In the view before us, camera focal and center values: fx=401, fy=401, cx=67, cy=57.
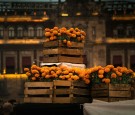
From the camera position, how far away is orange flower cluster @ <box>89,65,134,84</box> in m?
7.29

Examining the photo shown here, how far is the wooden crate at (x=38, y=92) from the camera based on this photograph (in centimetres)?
757

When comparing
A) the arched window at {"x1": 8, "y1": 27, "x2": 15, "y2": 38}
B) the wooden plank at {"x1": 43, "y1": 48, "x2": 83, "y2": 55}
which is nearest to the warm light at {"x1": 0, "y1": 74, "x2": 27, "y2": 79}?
the arched window at {"x1": 8, "y1": 27, "x2": 15, "y2": 38}

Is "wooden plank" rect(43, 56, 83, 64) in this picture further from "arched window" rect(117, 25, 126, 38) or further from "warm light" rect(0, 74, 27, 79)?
"arched window" rect(117, 25, 126, 38)

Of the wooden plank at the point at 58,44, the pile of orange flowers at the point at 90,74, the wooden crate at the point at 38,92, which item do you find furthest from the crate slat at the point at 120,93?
the wooden plank at the point at 58,44

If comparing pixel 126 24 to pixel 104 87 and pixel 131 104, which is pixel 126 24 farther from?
pixel 131 104

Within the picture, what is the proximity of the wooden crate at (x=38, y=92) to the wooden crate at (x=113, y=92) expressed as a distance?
946mm

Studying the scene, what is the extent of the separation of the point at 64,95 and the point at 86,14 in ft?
124

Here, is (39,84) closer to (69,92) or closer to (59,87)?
(59,87)

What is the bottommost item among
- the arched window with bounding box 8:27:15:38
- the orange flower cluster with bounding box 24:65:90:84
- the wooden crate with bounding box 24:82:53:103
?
the wooden crate with bounding box 24:82:53:103

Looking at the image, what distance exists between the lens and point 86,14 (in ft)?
148

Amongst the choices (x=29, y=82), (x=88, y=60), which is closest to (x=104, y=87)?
(x=29, y=82)

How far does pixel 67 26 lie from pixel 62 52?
35868mm

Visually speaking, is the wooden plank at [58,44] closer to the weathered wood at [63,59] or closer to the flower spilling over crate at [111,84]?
the weathered wood at [63,59]

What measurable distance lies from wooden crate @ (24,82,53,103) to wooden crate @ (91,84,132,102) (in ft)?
3.10
